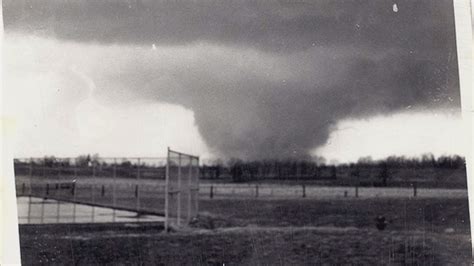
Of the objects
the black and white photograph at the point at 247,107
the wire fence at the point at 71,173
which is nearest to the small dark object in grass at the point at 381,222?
the black and white photograph at the point at 247,107

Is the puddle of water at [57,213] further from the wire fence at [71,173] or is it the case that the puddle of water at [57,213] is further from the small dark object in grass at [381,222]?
the small dark object in grass at [381,222]

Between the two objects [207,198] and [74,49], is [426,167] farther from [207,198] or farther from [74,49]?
[207,198]

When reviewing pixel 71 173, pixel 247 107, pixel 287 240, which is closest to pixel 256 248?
pixel 287 240

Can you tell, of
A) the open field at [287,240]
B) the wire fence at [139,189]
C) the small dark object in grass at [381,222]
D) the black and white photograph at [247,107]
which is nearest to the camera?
the black and white photograph at [247,107]

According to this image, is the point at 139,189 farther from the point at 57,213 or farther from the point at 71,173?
the point at 71,173

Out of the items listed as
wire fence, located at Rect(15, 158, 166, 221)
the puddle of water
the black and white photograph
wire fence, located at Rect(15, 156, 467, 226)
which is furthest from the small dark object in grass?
the puddle of water

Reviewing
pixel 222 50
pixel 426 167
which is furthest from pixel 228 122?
pixel 426 167
